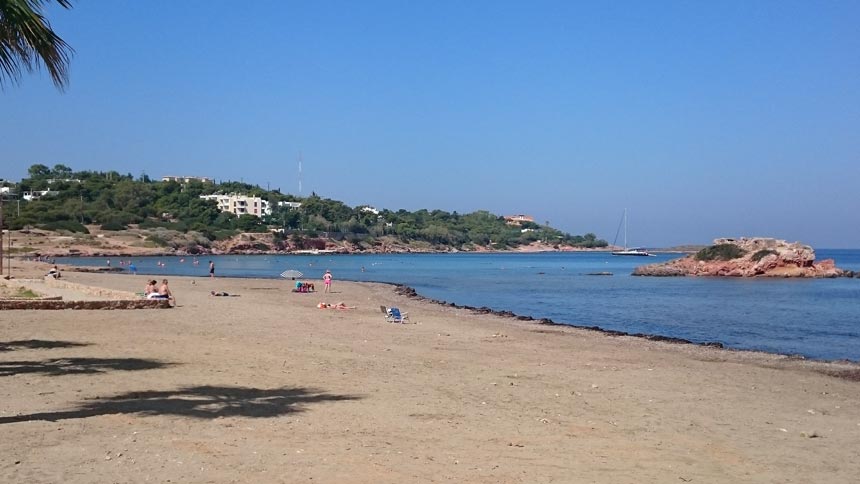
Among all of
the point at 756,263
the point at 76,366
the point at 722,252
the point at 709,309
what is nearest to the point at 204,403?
the point at 76,366

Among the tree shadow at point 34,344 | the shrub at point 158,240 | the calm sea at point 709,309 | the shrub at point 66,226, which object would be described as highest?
the shrub at point 66,226

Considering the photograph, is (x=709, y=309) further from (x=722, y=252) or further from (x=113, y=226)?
(x=113, y=226)

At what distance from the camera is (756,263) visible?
8025cm

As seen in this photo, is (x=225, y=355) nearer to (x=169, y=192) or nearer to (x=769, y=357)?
(x=769, y=357)

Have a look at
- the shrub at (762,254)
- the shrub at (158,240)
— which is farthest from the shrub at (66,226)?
the shrub at (762,254)

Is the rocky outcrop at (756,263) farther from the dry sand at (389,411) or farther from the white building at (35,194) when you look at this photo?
the white building at (35,194)

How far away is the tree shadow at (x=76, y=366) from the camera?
1171 cm

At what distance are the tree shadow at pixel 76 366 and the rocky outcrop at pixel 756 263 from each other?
77.9 meters

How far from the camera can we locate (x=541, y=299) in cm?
4822

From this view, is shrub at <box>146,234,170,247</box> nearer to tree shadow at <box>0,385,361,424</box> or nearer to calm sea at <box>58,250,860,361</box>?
calm sea at <box>58,250,860,361</box>

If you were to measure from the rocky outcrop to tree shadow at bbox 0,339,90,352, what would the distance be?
77291 mm

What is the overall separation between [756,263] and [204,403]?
7996cm

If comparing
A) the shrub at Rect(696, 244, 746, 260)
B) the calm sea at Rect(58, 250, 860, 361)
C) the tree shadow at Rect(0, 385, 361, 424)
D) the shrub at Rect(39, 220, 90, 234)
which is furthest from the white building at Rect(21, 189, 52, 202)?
the tree shadow at Rect(0, 385, 361, 424)

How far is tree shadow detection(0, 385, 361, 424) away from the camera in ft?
29.3
